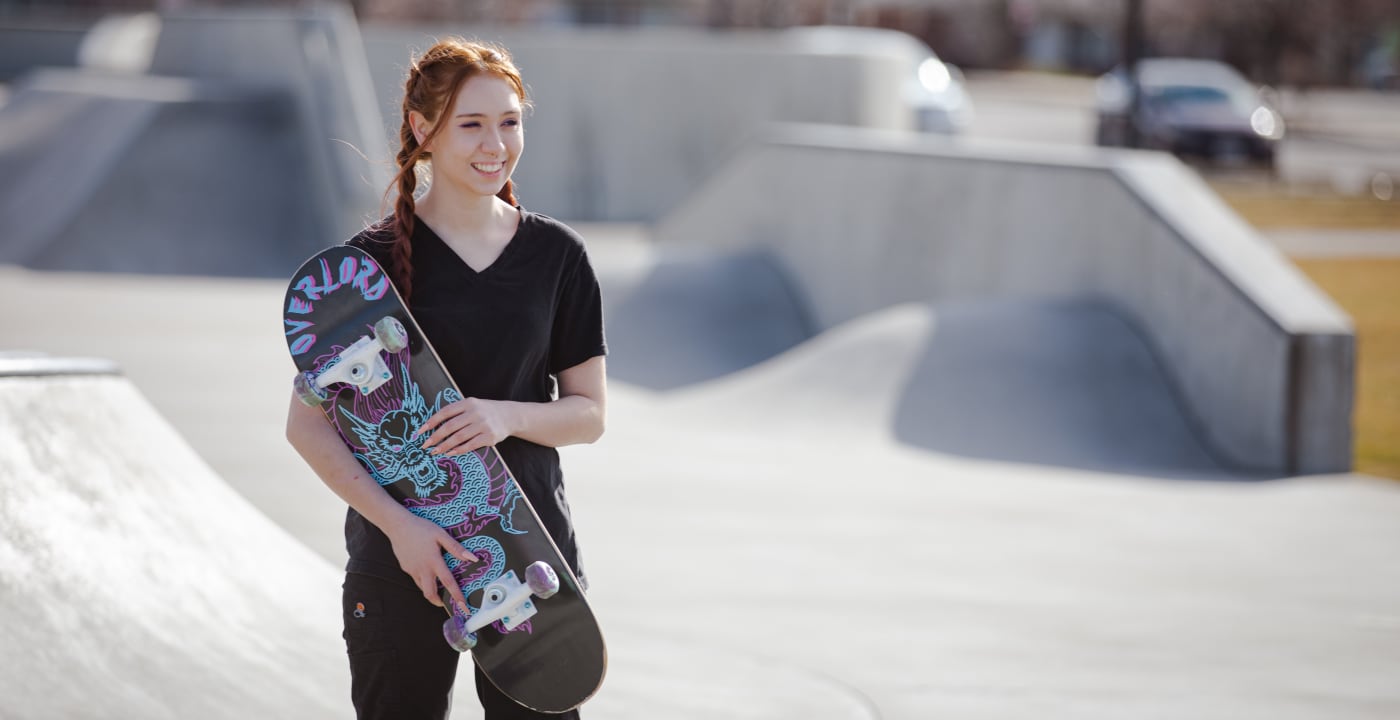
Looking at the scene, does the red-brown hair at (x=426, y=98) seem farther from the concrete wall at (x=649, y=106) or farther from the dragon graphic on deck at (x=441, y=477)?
the concrete wall at (x=649, y=106)

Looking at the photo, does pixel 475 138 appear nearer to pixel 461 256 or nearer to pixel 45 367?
pixel 461 256

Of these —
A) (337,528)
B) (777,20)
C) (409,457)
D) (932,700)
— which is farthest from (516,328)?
(777,20)

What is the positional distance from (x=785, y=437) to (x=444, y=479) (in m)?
7.15

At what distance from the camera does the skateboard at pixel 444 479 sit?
2.56 metres

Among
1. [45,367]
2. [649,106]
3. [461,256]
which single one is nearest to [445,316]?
[461,256]

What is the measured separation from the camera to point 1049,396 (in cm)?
961

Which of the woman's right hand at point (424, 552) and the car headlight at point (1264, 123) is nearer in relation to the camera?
the woman's right hand at point (424, 552)

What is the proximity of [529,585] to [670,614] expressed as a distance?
3.25m

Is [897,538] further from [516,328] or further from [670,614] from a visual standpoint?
[516,328]

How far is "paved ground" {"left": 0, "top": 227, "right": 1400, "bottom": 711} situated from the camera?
197 inches

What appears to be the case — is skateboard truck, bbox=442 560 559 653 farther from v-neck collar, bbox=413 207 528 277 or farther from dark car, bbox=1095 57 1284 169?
dark car, bbox=1095 57 1284 169

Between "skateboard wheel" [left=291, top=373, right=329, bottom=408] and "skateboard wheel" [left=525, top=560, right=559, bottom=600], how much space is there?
1.44ft

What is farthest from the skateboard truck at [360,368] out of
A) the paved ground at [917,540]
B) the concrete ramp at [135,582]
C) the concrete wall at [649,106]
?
the concrete wall at [649,106]

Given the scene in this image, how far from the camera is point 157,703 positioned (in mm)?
3533
